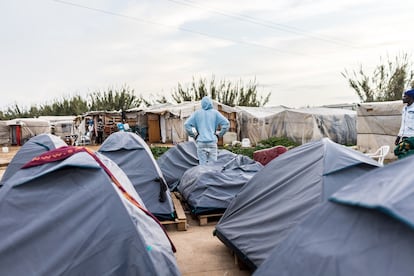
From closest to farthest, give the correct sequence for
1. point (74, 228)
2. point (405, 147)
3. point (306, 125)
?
point (74, 228) → point (405, 147) → point (306, 125)

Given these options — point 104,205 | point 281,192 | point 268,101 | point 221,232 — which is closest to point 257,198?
point 281,192

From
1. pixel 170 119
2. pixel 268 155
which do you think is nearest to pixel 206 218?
pixel 268 155

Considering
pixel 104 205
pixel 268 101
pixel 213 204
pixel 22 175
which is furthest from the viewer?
pixel 268 101

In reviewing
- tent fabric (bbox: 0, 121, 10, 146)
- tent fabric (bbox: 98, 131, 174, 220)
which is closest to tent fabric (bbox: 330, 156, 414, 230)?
tent fabric (bbox: 98, 131, 174, 220)

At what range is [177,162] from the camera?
734cm

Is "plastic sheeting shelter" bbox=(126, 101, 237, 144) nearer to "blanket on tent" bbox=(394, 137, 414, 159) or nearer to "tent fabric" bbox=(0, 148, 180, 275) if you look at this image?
"blanket on tent" bbox=(394, 137, 414, 159)

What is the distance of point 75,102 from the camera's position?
40250 mm

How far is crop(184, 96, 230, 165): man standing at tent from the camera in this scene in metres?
7.07

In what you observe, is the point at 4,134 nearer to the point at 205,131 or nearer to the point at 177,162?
the point at 177,162

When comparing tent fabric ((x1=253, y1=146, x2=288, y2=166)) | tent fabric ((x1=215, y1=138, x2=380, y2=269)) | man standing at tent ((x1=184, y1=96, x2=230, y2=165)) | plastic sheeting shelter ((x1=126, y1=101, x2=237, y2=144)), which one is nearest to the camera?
tent fabric ((x1=215, y1=138, x2=380, y2=269))

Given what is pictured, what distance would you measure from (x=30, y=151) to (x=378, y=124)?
1083 cm

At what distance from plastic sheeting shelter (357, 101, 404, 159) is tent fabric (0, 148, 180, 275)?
35.7 feet

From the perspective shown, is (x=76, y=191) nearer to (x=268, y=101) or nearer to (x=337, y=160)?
(x=337, y=160)

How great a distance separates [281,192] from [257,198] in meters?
0.31
